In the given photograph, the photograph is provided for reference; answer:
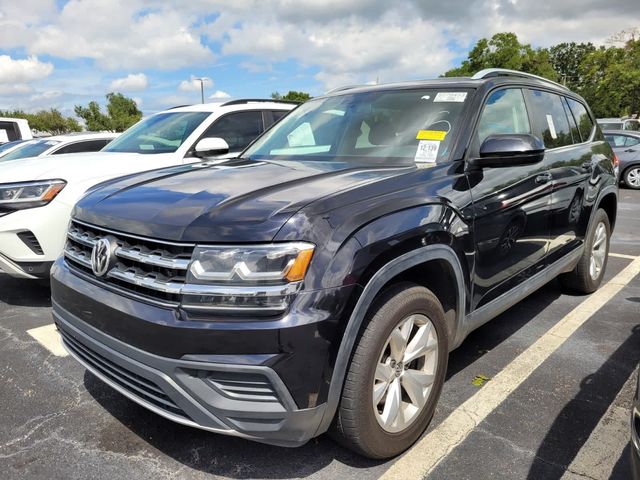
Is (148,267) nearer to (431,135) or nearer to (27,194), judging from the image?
(431,135)

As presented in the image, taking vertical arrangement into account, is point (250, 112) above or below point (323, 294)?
above

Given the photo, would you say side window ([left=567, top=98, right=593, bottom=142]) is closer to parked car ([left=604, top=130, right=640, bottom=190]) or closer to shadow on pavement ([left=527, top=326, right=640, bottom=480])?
shadow on pavement ([left=527, top=326, right=640, bottom=480])

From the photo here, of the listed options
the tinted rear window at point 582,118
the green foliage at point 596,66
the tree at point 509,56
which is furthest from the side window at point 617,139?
the tree at point 509,56

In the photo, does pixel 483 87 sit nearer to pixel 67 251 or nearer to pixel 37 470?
pixel 67 251

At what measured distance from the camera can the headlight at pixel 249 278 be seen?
1.85 metres

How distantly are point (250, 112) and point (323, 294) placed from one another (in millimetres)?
4542

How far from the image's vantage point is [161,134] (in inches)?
221

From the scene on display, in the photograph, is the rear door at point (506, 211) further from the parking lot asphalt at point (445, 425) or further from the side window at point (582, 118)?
the side window at point (582, 118)

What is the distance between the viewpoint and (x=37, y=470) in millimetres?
2330

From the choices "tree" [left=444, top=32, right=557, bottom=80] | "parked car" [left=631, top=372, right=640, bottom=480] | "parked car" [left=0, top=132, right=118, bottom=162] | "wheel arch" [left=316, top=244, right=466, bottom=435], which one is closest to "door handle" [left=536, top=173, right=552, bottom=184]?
"wheel arch" [left=316, top=244, right=466, bottom=435]

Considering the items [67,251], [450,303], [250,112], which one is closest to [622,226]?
[250,112]

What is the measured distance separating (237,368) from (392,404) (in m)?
0.78

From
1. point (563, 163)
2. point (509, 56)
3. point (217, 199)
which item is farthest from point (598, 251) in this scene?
point (509, 56)

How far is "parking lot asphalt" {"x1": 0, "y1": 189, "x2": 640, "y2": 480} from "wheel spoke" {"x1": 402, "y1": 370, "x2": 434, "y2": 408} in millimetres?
260
